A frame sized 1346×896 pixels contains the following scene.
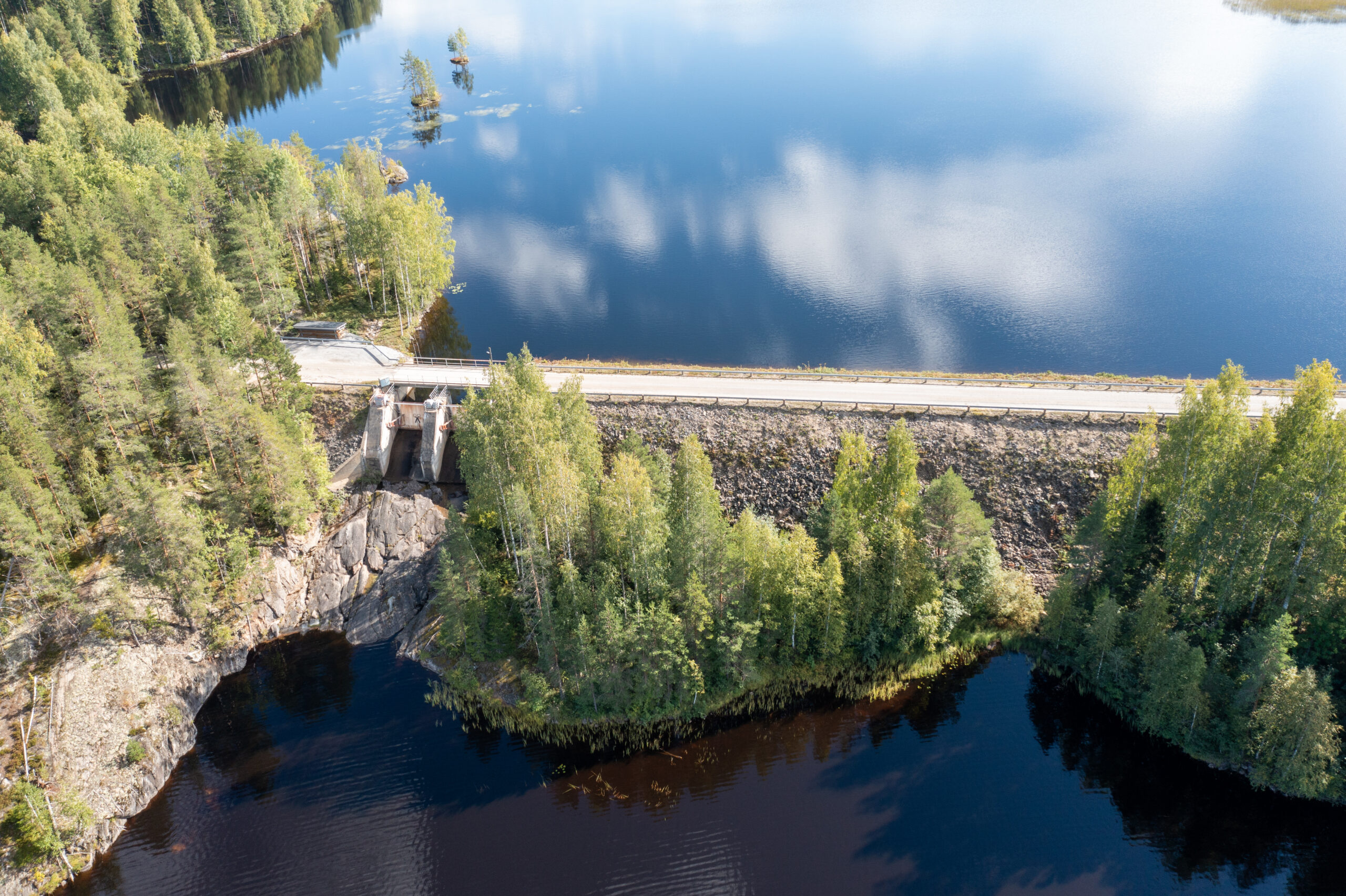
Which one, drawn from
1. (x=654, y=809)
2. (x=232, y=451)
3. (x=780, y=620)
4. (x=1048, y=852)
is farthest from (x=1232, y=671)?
(x=232, y=451)

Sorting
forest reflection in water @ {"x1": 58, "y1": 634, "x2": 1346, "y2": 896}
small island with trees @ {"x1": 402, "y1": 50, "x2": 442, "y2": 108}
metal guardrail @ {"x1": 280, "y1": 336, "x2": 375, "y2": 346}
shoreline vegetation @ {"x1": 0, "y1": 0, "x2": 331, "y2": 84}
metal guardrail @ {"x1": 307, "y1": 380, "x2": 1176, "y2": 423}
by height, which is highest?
shoreline vegetation @ {"x1": 0, "y1": 0, "x2": 331, "y2": 84}

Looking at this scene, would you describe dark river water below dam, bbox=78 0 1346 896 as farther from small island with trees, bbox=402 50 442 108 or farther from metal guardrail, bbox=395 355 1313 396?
metal guardrail, bbox=395 355 1313 396

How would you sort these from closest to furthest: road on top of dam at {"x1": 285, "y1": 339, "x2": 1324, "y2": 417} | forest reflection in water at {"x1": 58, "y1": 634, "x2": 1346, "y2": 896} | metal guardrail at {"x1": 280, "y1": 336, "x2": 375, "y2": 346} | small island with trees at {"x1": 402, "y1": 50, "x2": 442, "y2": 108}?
1. forest reflection in water at {"x1": 58, "y1": 634, "x2": 1346, "y2": 896}
2. road on top of dam at {"x1": 285, "y1": 339, "x2": 1324, "y2": 417}
3. metal guardrail at {"x1": 280, "y1": 336, "x2": 375, "y2": 346}
4. small island with trees at {"x1": 402, "y1": 50, "x2": 442, "y2": 108}

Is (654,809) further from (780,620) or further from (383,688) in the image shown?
(383,688)

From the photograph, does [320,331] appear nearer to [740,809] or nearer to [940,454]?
[940,454]

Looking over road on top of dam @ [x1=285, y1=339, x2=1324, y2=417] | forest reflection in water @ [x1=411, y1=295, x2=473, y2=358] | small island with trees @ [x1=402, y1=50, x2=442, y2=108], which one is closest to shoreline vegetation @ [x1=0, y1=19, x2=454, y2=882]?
forest reflection in water @ [x1=411, y1=295, x2=473, y2=358]

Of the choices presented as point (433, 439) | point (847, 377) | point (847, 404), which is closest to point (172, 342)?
point (433, 439)

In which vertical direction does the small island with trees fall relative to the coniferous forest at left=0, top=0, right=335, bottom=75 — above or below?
below

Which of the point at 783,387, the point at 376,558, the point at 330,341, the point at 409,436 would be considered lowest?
the point at 376,558
